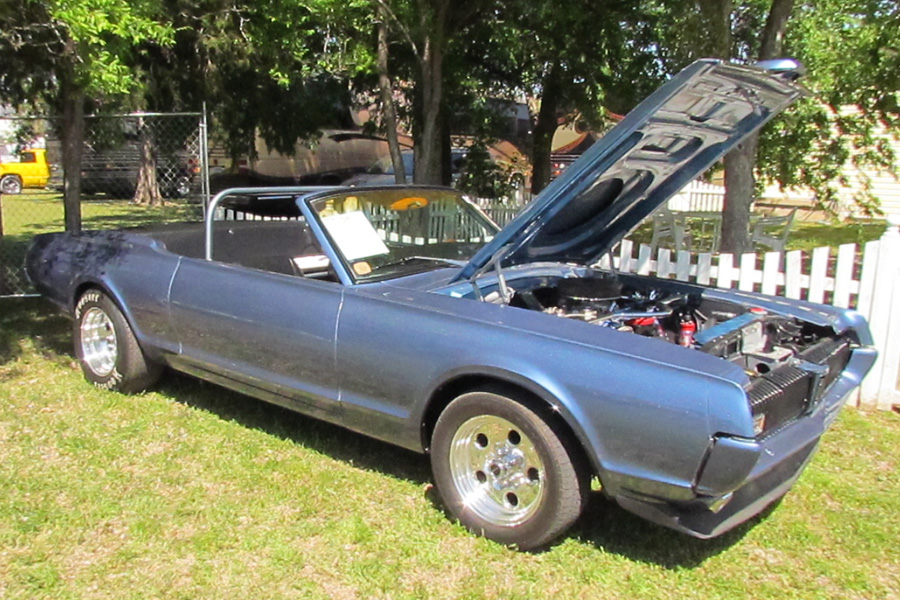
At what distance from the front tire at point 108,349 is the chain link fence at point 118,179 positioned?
283 cm

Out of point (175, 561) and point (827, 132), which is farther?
point (827, 132)

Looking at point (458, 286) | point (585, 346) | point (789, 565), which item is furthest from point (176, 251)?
point (789, 565)

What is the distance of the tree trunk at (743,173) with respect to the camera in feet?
25.8

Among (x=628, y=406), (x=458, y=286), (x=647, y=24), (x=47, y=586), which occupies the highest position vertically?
(x=647, y=24)

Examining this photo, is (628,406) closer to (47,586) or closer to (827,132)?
(47,586)

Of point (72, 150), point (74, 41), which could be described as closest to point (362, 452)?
point (74, 41)

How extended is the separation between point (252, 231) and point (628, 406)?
3.46 metres

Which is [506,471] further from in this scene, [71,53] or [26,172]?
[26,172]

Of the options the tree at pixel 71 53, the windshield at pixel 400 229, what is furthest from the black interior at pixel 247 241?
the tree at pixel 71 53

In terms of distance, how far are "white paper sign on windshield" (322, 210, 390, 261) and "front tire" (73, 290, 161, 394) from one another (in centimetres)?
179

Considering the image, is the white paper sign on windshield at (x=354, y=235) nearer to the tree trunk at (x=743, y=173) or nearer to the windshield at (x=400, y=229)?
the windshield at (x=400, y=229)

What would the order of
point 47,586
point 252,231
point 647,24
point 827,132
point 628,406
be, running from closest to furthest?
1. point 628,406
2. point 47,586
3. point 252,231
4. point 827,132
5. point 647,24

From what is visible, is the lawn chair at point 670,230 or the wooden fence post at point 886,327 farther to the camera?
the lawn chair at point 670,230

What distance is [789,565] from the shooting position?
3.32m
